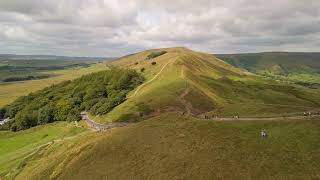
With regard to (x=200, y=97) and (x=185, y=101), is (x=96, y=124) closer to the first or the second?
(x=185, y=101)

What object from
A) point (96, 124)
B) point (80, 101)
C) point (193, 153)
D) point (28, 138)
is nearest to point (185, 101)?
point (96, 124)

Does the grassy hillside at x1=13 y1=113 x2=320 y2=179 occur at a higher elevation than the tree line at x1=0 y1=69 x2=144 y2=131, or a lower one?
higher

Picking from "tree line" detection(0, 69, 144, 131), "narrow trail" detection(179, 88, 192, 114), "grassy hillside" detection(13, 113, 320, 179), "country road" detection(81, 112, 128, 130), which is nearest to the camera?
"grassy hillside" detection(13, 113, 320, 179)

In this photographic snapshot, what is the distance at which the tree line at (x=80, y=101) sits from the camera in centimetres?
14430

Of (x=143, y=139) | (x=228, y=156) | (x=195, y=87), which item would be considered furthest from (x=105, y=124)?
(x=228, y=156)

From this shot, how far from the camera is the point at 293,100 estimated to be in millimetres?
165250

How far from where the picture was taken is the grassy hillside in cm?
5012

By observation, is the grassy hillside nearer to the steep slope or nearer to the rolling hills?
the rolling hills

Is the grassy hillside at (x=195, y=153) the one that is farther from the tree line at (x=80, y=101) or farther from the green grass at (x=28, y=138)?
the tree line at (x=80, y=101)

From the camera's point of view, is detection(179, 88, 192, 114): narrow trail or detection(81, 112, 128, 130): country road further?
detection(179, 88, 192, 114): narrow trail

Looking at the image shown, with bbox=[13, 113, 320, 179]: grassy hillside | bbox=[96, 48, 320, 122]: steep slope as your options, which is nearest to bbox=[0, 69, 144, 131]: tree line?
bbox=[96, 48, 320, 122]: steep slope

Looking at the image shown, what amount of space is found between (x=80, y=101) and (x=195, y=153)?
113590 mm

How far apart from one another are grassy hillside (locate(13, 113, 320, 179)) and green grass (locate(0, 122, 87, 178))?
28.3 m

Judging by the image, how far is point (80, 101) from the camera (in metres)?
163
